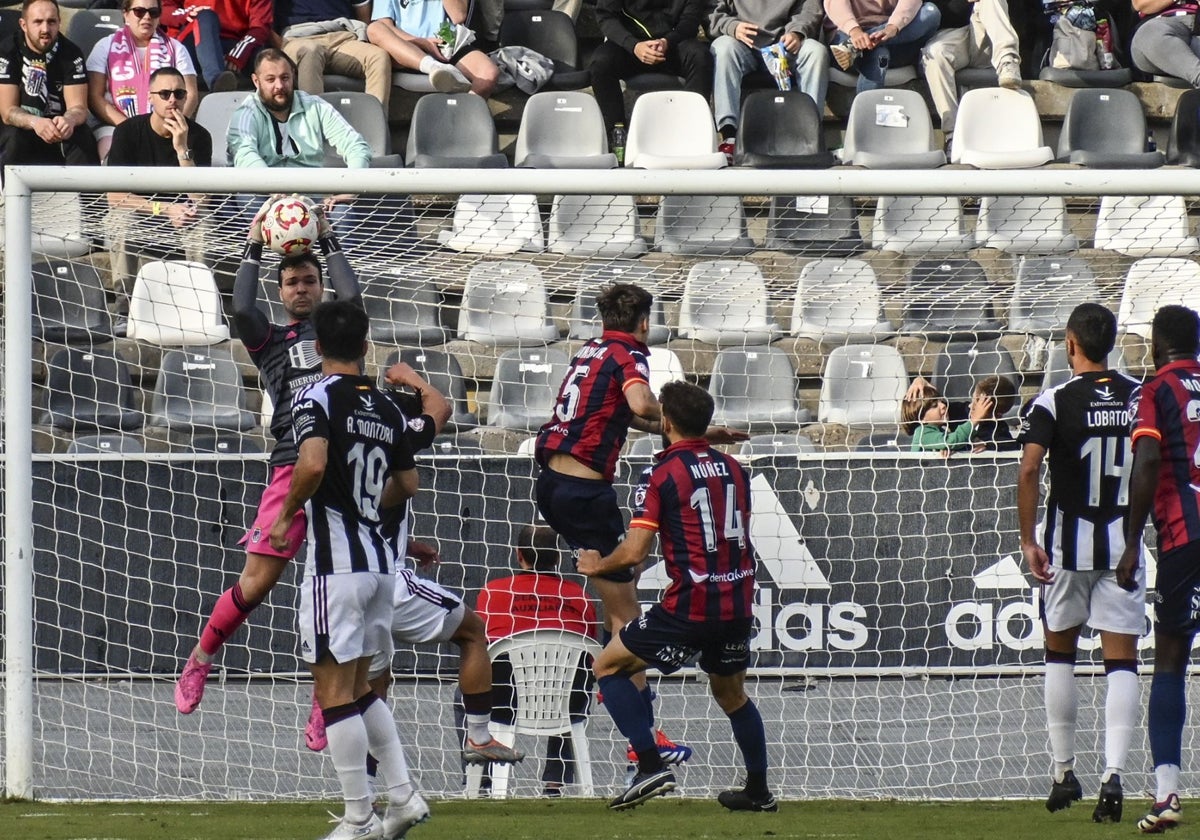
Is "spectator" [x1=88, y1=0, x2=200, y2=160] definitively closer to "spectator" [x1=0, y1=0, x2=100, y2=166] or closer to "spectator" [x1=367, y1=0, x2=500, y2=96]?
"spectator" [x1=0, y1=0, x2=100, y2=166]

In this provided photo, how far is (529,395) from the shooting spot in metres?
9.30

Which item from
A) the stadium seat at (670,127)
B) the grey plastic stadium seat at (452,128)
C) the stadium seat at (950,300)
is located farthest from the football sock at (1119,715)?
the grey plastic stadium seat at (452,128)

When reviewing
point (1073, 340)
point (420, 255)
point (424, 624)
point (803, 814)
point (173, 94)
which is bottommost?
point (803, 814)

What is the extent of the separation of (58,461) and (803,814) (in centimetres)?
394

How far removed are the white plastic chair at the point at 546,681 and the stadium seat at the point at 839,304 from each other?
9.15 feet

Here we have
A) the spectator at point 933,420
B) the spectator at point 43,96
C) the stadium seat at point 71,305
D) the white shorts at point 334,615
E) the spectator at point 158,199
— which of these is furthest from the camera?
the spectator at point 43,96

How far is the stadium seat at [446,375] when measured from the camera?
8.91m

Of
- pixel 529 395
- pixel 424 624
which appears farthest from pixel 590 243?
pixel 424 624

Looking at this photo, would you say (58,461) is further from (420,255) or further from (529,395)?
(529,395)

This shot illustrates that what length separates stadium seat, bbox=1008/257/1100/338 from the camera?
28.7 feet

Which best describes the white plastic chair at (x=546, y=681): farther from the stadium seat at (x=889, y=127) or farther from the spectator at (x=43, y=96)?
the stadium seat at (x=889, y=127)

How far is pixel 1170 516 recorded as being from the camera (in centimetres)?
557

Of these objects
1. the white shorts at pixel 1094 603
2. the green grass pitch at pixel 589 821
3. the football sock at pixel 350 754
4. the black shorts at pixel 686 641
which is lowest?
the green grass pitch at pixel 589 821

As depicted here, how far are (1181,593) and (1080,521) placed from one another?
0.48 m
